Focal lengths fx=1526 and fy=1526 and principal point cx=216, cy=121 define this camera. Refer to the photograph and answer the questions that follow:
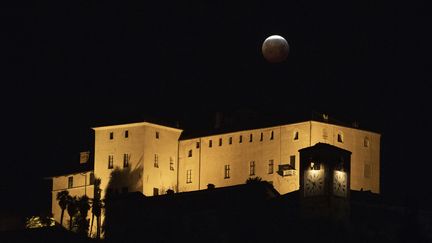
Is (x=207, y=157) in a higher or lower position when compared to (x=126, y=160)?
higher

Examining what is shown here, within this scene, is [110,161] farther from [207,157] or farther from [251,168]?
[251,168]

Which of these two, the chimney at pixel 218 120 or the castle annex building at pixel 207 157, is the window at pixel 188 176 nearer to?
the castle annex building at pixel 207 157

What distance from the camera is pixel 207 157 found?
359 ft

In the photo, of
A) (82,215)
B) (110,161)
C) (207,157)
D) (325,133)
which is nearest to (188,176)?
(207,157)

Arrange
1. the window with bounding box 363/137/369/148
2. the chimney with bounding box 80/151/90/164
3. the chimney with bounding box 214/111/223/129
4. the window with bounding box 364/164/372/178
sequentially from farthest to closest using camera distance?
the chimney with bounding box 80/151/90/164 < the chimney with bounding box 214/111/223/129 < the window with bounding box 363/137/369/148 < the window with bounding box 364/164/372/178

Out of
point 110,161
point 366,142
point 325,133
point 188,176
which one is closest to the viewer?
point 325,133

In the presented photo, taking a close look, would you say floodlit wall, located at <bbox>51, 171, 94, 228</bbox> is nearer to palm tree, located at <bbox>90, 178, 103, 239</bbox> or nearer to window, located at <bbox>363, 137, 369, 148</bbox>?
A: palm tree, located at <bbox>90, 178, 103, 239</bbox>

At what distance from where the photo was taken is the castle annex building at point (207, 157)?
103875 mm

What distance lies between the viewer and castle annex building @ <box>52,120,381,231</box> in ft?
341

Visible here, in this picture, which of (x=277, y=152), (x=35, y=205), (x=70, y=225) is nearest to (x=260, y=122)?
(x=277, y=152)

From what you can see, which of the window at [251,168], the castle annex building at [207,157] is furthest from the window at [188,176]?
the window at [251,168]

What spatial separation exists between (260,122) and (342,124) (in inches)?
238

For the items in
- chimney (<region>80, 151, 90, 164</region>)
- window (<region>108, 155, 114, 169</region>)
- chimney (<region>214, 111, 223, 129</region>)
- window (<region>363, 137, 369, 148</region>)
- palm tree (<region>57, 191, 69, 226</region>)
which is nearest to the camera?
window (<region>363, 137, 369, 148</region>)

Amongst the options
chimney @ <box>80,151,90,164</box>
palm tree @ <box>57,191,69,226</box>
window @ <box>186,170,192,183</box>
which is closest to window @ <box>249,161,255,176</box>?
window @ <box>186,170,192,183</box>
